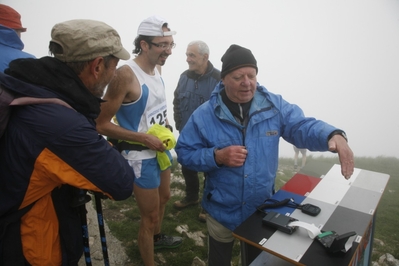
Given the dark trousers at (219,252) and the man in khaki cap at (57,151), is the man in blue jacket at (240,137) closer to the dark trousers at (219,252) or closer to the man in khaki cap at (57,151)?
→ the dark trousers at (219,252)

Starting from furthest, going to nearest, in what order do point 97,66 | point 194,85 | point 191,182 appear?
1. point 191,182
2. point 194,85
3. point 97,66

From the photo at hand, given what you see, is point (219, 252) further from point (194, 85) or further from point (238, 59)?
A: point (194, 85)

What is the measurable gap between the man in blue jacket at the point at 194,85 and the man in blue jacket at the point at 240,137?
7.37ft

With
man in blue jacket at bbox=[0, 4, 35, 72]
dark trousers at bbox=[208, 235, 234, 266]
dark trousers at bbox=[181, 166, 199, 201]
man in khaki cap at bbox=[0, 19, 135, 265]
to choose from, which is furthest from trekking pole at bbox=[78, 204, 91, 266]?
dark trousers at bbox=[181, 166, 199, 201]

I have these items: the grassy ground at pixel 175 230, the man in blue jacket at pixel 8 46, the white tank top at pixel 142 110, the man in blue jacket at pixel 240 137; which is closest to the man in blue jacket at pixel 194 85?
the grassy ground at pixel 175 230

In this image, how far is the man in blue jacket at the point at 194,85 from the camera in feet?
16.3

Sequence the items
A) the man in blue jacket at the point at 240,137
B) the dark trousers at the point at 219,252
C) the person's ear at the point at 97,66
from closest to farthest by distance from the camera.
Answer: the person's ear at the point at 97,66 → the man in blue jacket at the point at 240,137 → the dark trousers at the point at 219,252

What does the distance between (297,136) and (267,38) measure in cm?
9270

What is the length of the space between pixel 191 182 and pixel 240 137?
10.2ft

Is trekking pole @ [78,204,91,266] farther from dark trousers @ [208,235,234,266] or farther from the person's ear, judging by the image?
dark trousers @ [208,235,234,266]

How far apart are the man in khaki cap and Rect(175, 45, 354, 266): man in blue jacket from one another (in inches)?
43.7

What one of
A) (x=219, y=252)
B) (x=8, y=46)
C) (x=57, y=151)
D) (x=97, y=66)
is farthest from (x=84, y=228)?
(x=8, y=46)

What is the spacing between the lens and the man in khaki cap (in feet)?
4.59

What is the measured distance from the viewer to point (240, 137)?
2592mm
